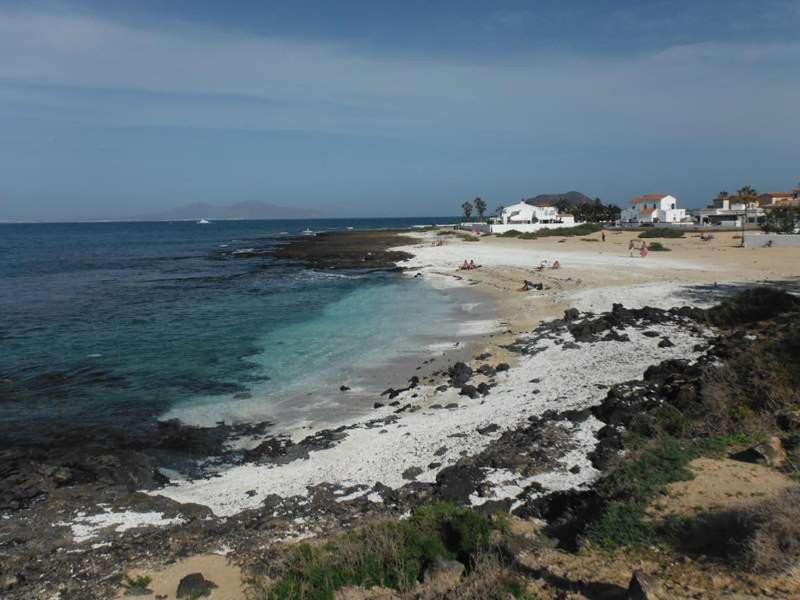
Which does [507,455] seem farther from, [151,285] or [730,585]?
[151,285]

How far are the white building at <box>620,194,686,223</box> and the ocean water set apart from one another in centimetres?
6925

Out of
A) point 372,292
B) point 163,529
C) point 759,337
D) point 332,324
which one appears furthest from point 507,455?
point 372,292

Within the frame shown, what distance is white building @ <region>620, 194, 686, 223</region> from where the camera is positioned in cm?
10025

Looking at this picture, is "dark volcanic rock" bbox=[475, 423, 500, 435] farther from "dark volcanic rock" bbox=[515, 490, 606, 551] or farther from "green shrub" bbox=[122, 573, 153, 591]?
"green shrub" bbox=[122, 573, 153, 591]

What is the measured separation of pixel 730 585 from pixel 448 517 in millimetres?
3652

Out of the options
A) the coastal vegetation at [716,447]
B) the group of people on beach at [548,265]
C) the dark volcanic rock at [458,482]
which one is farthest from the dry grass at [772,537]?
the group of people on beach at [548,265]

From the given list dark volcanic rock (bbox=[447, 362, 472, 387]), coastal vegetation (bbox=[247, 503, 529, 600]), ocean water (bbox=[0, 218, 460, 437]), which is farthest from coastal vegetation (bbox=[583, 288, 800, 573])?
ocean water (bbox=[0, 218, 460, 437])

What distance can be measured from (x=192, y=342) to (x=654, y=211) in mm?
93961

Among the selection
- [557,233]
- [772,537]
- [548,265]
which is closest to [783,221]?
[548,265]

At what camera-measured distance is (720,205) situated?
331 feet

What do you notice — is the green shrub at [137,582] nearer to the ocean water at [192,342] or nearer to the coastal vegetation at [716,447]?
the coastal vegetation at [716,447]

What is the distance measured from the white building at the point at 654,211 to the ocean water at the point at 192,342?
69.2m

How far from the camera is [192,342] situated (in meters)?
25.9

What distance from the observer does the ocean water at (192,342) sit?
694 inches
